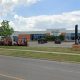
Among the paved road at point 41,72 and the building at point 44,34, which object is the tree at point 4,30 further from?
the paved road at point 41,72

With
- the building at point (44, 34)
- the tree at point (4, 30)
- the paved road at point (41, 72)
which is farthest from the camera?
the building at point (44, 34)

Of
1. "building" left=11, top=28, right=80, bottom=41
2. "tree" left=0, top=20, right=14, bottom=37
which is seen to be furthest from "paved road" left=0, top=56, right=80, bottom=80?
"building" left=11, top=28, right=80, bottom=41

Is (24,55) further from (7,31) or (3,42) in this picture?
(7,31)

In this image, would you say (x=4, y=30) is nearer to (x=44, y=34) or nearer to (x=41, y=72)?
(x=44, y=34)

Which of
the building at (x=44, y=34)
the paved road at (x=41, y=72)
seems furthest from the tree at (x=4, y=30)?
the paved road at (x=41, y=72)

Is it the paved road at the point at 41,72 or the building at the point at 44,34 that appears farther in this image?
the building at the point at 44,34

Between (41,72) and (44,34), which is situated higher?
(44,34)

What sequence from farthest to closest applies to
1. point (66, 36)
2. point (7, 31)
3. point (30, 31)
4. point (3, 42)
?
1. point (30, 31)
2. point (66, 36)
3. point (7, 31)
4. point (3, 42)

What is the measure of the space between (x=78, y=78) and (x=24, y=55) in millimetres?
18964

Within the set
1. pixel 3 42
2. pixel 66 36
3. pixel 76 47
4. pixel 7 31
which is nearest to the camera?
pixel 76 47

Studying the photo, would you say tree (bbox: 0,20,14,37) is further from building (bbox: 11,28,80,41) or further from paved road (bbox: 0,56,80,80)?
paved road (bbox: 0,56,80,80)

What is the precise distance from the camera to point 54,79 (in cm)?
1462

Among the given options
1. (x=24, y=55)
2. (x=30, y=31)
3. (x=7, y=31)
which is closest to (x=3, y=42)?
(x=7, y=31)

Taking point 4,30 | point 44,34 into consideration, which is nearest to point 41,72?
point 4,30
